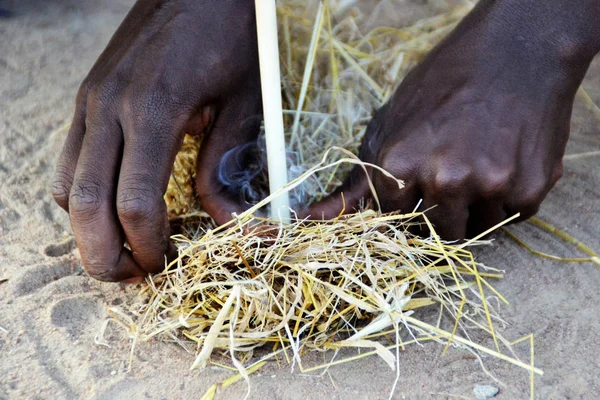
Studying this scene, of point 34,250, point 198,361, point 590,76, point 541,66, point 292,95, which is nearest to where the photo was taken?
point 198,361

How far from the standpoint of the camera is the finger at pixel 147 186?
1.20 metres

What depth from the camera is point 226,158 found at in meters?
1.43

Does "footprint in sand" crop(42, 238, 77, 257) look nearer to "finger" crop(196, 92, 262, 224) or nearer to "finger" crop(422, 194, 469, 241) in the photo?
"finger" crop(196, 92, 262, 224)

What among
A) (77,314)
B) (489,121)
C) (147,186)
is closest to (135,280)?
(77,314)

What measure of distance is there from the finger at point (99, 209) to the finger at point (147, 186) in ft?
0.08

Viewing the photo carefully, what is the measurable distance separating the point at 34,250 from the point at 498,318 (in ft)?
3.42

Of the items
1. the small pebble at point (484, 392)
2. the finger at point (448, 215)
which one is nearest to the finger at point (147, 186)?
the finger at point (448, 215)

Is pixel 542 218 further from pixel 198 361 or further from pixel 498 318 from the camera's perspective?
pixel 198 361

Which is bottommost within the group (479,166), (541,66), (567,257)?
(567,257)

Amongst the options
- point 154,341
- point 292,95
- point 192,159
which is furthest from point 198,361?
point 292,95

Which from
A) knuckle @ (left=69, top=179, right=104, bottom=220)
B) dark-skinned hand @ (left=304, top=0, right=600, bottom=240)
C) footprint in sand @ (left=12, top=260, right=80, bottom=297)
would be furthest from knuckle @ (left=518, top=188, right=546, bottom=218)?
footprint in sand @ (left=12, top=260, right=80, bottom=297)

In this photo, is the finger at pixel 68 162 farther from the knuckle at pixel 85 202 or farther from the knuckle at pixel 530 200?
the knuckle at pixel 530 200

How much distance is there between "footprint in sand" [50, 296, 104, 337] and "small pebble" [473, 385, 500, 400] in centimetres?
71

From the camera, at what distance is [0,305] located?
1.31m
